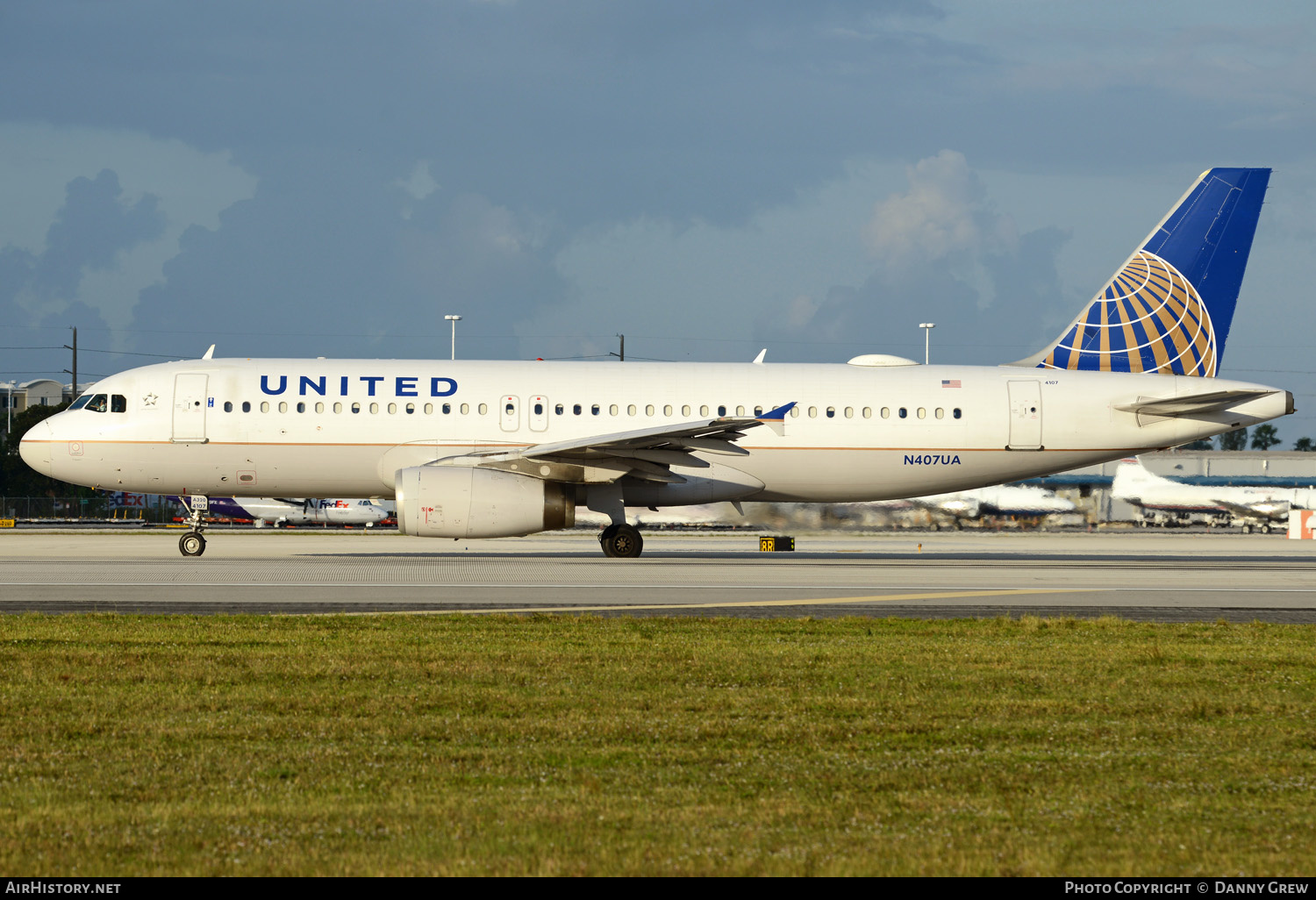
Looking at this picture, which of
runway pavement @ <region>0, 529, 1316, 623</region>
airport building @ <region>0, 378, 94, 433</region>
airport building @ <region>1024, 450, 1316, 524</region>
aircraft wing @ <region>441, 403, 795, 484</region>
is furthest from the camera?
airport building @ <region>0, 378, 94, 433</region>

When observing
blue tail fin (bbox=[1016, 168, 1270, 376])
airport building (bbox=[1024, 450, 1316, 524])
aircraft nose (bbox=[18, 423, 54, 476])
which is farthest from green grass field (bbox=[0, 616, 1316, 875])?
airport building (bbox=[1024, 450, 1316, 524])

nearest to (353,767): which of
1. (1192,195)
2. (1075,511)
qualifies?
(1192,195)

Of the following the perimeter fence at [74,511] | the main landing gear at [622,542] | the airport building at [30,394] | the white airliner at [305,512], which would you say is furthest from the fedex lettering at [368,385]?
the airport building at [30,394]

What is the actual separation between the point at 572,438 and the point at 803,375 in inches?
214

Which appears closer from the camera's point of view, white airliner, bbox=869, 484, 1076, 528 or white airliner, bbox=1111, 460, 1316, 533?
white airliner, bbox=869, 484, 1076, 528

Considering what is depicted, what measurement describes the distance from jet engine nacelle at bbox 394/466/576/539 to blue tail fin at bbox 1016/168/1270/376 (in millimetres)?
12805

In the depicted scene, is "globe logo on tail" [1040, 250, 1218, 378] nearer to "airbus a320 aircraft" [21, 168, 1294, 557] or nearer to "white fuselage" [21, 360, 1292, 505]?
"airbus a320 aircraft" [21, 168, 1294, 557]

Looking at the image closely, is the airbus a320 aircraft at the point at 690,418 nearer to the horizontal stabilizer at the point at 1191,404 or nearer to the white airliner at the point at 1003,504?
the horizontal stabilizer at the point at 1191,404

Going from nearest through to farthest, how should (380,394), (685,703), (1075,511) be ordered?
(685,703) → (380,394) → (1075,511)

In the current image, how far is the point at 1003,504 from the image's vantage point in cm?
5372

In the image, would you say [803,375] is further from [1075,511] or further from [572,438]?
[1075,511]

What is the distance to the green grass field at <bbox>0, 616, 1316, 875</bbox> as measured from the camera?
488 cm

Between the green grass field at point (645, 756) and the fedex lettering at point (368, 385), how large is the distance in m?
13.7

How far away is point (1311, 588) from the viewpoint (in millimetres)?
19688
